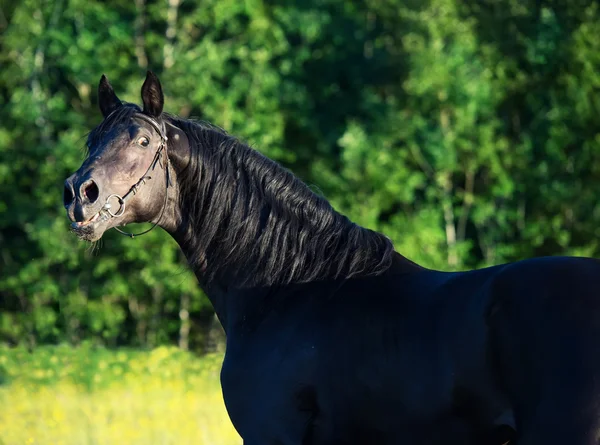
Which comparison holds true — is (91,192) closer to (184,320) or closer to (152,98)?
(152,98)

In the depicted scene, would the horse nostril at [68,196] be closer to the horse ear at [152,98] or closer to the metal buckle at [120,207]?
the metal buckle at [120,207]

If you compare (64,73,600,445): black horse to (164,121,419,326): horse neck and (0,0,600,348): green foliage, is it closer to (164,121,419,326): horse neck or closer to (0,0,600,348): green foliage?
(164,121,419,326): horse neck

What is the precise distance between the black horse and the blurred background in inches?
566

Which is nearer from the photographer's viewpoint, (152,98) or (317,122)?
(152,98)

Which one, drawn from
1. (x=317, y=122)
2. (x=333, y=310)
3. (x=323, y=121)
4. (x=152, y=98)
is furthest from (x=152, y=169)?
(x=323, y=121)

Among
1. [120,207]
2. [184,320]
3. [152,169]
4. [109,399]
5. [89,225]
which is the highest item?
[152,169]

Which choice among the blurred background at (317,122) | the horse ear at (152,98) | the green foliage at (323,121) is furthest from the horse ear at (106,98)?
the green foliage at (323,121)

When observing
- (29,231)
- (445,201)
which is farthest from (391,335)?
(445,201)

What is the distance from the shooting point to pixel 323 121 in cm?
2336

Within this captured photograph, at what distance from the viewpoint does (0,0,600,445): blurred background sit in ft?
66.2

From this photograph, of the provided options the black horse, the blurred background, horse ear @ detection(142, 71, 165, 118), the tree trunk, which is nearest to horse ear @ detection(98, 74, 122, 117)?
the black horse

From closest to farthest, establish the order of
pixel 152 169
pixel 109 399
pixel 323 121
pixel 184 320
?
pixel 152 169, pixel 109 399, pixel 184 320, pixel 323 121

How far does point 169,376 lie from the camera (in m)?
9.16

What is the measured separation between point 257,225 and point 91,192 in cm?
84
